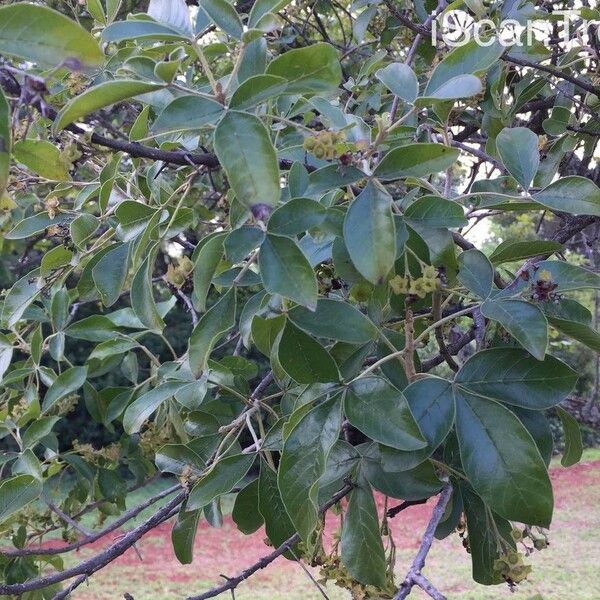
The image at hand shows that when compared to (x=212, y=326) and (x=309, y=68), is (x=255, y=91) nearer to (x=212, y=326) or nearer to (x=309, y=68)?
(x=309, y=68)

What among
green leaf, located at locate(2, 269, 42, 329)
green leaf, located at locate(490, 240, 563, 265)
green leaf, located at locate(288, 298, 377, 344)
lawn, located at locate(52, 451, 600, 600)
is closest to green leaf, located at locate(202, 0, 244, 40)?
green leaf, located at locate(288, 298, 377, 344)

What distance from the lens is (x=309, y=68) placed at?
2.57 feet

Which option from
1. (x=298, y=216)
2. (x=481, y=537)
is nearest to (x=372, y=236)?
(x=298, y=216)

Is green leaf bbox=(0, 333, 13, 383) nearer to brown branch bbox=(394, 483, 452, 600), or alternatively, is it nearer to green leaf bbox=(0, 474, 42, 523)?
green leaf bbox=(0, 474, 42, 523)

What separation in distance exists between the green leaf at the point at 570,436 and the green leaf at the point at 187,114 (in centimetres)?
66

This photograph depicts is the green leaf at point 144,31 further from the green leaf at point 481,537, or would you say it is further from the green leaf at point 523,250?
the green leaf at point 481,537

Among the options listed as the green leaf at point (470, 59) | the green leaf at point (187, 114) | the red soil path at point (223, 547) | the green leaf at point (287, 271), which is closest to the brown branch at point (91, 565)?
the green leaf at point (287, 271)

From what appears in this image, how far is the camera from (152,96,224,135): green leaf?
760 mm

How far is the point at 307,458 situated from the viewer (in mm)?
858

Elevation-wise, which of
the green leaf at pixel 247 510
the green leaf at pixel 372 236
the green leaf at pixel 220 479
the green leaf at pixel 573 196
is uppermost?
the green leaf at pixel 372 236

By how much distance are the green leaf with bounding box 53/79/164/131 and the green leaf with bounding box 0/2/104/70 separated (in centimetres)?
9

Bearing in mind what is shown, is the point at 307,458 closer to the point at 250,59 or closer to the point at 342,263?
the point at 342,263

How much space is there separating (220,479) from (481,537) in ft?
1.26

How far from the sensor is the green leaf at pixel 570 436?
1.08 m
